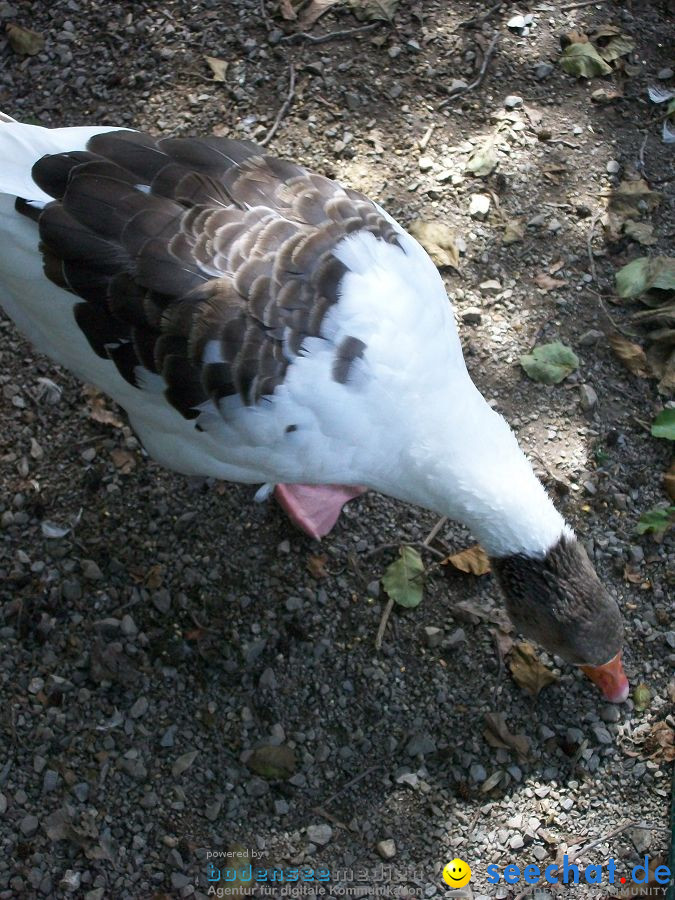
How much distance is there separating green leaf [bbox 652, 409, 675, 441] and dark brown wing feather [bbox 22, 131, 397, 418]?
1.51 metres

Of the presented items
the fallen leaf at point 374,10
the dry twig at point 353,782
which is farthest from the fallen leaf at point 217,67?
the dry twig at point 353,782

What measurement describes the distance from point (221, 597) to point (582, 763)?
4.80 ft

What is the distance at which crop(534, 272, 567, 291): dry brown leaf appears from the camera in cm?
391

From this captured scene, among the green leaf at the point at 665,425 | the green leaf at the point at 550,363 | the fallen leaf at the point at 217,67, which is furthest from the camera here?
the fallen leaf at the point at 217,67

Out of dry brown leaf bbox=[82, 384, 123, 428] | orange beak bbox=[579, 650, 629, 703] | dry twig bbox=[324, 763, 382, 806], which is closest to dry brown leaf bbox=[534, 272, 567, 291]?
orange beak bbox=[579, 650, 629, 703]

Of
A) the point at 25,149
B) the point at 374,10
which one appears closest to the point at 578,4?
the point at 374,10

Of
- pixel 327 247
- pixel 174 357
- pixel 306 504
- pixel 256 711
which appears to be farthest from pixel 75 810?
pixel 327 247

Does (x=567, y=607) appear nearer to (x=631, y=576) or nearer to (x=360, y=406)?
(x=631, y=576)

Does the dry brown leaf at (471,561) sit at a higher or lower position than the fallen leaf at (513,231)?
lower

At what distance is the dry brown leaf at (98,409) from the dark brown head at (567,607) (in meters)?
1.68

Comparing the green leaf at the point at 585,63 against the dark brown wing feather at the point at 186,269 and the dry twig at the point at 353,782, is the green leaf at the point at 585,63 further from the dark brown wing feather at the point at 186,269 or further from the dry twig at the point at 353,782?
the dry twig at the point at 353,782

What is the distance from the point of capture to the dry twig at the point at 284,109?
409 centimetres

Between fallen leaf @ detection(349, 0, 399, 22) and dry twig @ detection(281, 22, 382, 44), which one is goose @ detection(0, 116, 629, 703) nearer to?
dry twig @ detection(281, 22, 382, 44)

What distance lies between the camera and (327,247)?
2.75 meters
